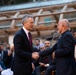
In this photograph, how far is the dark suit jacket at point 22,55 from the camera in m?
5.62

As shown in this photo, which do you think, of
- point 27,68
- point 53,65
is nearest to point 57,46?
point 27,68

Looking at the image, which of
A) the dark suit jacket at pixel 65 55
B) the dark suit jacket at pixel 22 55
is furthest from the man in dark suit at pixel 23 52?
the dark suit jacket at pixel 65 55

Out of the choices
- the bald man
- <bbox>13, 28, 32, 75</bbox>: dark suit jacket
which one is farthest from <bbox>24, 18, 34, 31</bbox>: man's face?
the bald man

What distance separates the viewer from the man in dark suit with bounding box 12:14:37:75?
563 cm

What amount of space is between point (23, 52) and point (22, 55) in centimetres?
6

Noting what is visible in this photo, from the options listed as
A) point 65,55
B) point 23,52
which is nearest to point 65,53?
point 65,55

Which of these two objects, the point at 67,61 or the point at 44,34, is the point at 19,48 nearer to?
the point at 67,61

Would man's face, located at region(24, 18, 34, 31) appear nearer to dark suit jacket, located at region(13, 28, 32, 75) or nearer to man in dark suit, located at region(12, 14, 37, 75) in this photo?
man in dark suit, located at region(12, 14, 37, 75)

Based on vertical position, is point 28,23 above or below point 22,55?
above

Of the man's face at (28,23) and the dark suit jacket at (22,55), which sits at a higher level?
the man's face at (28,23)

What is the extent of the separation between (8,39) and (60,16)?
354cm

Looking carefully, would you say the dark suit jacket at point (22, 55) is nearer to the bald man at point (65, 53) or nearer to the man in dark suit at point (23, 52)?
the man in dark suit at point (23, 52)

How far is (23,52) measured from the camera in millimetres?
5613

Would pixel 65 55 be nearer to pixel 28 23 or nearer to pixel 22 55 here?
pixel 22 55
